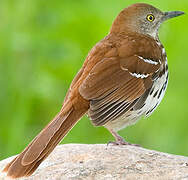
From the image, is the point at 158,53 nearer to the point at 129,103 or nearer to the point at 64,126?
the point at 129,103

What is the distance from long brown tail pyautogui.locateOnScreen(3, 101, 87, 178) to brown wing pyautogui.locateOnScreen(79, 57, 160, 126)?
0.58 feet

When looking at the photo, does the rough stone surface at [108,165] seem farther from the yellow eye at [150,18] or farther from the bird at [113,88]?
the yellow eye at [150,18]

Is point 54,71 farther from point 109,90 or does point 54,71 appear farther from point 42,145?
point 42,145

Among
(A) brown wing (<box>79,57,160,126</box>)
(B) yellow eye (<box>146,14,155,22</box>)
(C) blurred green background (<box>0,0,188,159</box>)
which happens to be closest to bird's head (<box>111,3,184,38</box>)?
(B) yellow eye (<box>146,14,155,22</box>)

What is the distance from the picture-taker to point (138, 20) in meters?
8.30

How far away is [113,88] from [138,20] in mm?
1340

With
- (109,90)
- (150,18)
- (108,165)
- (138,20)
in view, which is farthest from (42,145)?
(150,18)

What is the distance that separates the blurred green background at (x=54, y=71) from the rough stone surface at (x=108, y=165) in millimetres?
1253

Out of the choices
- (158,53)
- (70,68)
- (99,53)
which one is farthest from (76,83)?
(70,68)

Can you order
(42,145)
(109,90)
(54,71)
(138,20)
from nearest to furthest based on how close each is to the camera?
(42,145) → (109,90) → (138,20) → (54,71)

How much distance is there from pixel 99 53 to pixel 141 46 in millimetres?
482

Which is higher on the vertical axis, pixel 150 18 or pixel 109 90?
pixel 150 18

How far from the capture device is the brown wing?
7059mm

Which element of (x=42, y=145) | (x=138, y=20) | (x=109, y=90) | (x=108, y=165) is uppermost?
(x=138, y=20)
